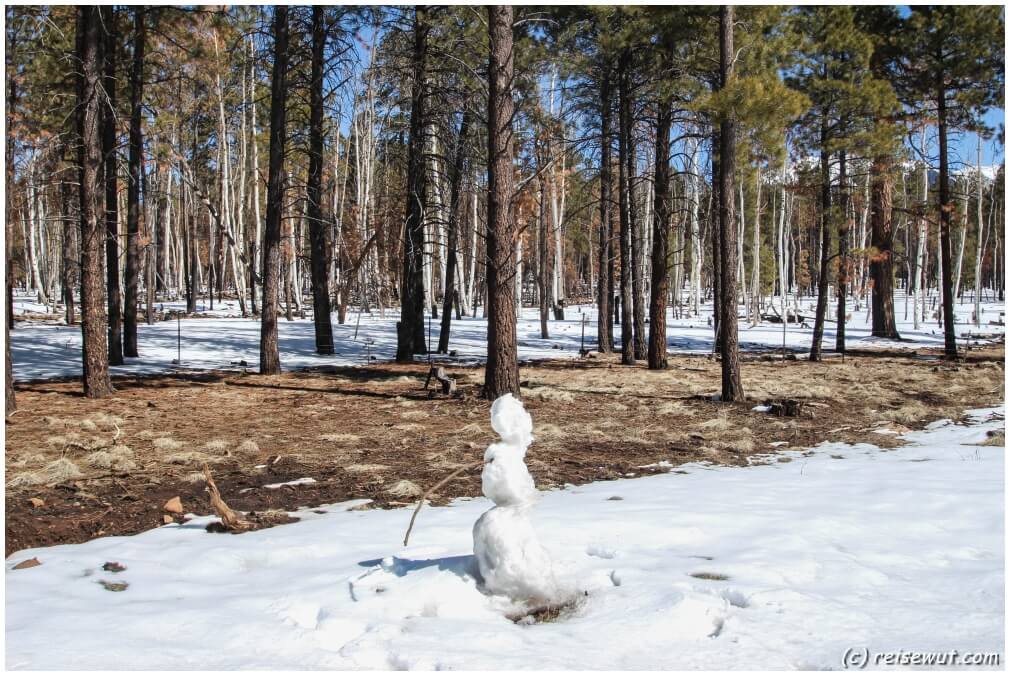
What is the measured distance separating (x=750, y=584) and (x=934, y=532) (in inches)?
66.7

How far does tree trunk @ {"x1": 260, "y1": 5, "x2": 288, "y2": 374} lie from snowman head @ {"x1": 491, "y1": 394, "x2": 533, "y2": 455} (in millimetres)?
10873


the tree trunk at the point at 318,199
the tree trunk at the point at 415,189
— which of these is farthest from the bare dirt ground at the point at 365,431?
the tree trunk at the point at 318,199

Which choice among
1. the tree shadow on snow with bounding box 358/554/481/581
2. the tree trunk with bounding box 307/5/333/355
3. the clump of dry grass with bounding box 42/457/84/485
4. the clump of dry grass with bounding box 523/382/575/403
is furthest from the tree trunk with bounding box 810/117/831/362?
the clump of dry grass with bounding box 42/457/84/485

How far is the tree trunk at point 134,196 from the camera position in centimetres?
1424

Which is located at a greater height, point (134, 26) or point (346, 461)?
point (134, 26)

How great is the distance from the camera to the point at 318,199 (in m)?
15.7

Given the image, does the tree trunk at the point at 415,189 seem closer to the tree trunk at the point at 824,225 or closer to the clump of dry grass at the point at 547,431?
the clump of dry grass at the point at 547,431

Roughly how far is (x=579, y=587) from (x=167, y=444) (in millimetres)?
5849

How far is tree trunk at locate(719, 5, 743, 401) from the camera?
10.5 metres

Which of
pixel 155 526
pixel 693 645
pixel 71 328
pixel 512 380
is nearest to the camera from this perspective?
pixel 693 645

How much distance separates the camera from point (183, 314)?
97.8 ft

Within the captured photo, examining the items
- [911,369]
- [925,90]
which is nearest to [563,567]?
[911,369]

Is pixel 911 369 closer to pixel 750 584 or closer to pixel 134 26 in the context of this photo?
pixel 750 584

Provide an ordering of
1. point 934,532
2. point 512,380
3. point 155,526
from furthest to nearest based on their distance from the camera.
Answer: point 512,380 → point 155,526 → point 934,532
